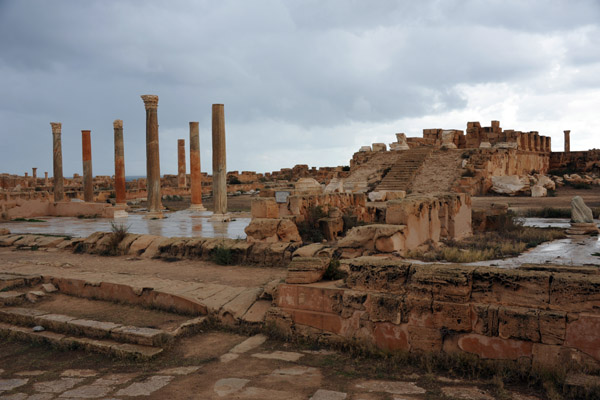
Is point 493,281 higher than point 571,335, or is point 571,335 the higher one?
point 493,281

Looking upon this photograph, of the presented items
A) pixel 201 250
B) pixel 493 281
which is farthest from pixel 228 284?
pixel 493 281

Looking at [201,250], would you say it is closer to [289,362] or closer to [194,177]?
[289,362]

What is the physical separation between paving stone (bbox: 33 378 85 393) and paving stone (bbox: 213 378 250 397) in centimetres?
146

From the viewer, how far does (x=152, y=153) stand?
62.4ft

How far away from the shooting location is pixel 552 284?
441 cm

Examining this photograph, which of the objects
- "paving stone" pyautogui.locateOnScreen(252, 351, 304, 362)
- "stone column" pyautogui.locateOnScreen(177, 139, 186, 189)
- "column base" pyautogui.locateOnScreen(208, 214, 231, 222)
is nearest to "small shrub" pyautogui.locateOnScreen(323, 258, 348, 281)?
"paving stone" pyautogui.locateOnScreen(252, 351, 304, 362)

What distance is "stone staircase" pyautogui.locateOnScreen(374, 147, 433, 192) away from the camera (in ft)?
77.6

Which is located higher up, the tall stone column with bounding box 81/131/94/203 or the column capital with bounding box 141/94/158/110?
the column capital with bounding box 141/94/158/110

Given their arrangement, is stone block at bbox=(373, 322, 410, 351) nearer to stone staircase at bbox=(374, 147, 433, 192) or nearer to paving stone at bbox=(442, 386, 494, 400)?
paving stone at bbox=(442, 386, 494, 400)

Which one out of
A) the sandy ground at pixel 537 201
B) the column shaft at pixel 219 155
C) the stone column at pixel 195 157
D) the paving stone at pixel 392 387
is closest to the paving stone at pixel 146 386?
the paving stone at pixel 392 387

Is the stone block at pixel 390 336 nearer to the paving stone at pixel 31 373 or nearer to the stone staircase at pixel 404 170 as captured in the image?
the paving stone at pixel 31 373

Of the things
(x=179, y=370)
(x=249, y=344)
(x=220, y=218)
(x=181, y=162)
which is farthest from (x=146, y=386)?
(x=181, y=162)

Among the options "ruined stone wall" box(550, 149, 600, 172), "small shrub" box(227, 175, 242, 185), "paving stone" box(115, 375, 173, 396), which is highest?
"ruined stone wall" box(550, 149, 600, 172)

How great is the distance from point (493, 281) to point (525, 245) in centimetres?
Result: 582
